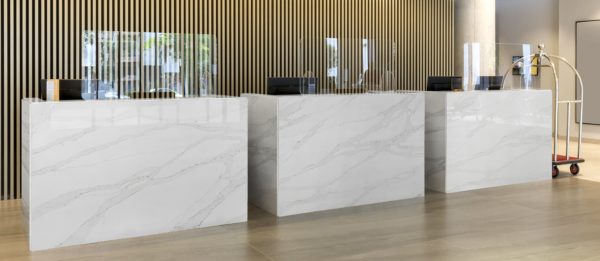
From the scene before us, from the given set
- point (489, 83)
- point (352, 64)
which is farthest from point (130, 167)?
point (489, 83)

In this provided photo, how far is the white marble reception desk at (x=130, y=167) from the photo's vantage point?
4.36 m

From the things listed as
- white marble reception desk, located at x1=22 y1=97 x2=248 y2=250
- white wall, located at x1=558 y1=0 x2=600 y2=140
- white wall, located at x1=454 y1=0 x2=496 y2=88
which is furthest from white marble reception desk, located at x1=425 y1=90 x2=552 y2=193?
white wall, located at x1=558 y1=0 x2=600 y2=140

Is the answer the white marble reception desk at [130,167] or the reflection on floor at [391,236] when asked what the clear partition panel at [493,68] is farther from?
the white marble reception desk at [130,167]

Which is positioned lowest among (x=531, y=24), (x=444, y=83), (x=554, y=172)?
(x=554, y=172)

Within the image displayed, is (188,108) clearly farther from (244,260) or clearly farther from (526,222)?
(526,222)

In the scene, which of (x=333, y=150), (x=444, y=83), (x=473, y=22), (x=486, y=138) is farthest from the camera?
(x=473, y=22)

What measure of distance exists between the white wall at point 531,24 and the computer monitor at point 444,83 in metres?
5.93

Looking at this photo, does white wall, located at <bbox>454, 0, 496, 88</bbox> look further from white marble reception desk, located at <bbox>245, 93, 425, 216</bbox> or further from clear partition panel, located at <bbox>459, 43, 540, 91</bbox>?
white marble reception desk, located at <bbox>245, 93, 425, 216</bbox>

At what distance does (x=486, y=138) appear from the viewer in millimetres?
6762

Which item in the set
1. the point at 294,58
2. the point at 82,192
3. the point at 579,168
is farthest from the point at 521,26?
the point at 82,192

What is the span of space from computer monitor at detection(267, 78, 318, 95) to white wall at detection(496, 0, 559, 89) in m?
A: 7.83

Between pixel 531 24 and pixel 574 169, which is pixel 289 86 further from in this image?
pixel 531 24

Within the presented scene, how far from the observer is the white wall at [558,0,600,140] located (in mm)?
11344

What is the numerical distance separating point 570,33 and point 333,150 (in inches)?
316
